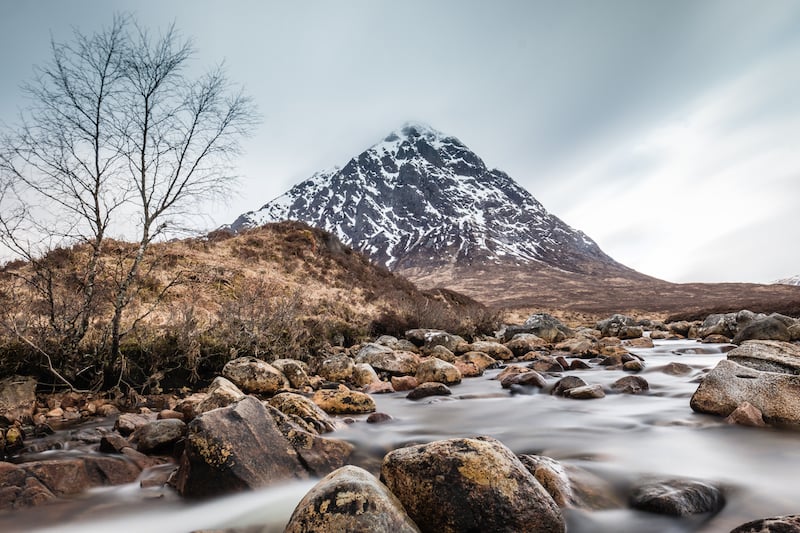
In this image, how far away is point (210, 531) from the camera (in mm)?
3066

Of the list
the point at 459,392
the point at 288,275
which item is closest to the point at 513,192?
the point at 288,275

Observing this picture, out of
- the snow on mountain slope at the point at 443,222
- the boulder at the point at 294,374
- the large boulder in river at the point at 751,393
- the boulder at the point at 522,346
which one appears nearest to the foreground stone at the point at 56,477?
the boulder at the point at 294,374

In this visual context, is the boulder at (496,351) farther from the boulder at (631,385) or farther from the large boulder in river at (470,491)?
the large boulder in river at (470,491)

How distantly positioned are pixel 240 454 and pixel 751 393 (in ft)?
21.4

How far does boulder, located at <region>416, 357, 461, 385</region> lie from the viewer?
9852 millimetres

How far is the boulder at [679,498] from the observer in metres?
3.39

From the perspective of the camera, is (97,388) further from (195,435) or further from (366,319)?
(366,319)

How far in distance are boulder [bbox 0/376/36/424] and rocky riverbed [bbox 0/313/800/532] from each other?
0.04 metres

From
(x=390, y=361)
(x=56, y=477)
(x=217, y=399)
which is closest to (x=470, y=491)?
(x=56, y=477)

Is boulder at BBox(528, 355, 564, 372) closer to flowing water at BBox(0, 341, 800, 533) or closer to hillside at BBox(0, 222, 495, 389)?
flowing water at BBox(0, 341, 800, 533)

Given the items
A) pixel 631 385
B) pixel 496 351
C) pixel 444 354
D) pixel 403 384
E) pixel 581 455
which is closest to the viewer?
pixel 581 455

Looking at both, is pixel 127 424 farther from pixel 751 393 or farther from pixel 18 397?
pixel 751 393

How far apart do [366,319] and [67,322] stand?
457 inches

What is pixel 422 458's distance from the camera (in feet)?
9.75
